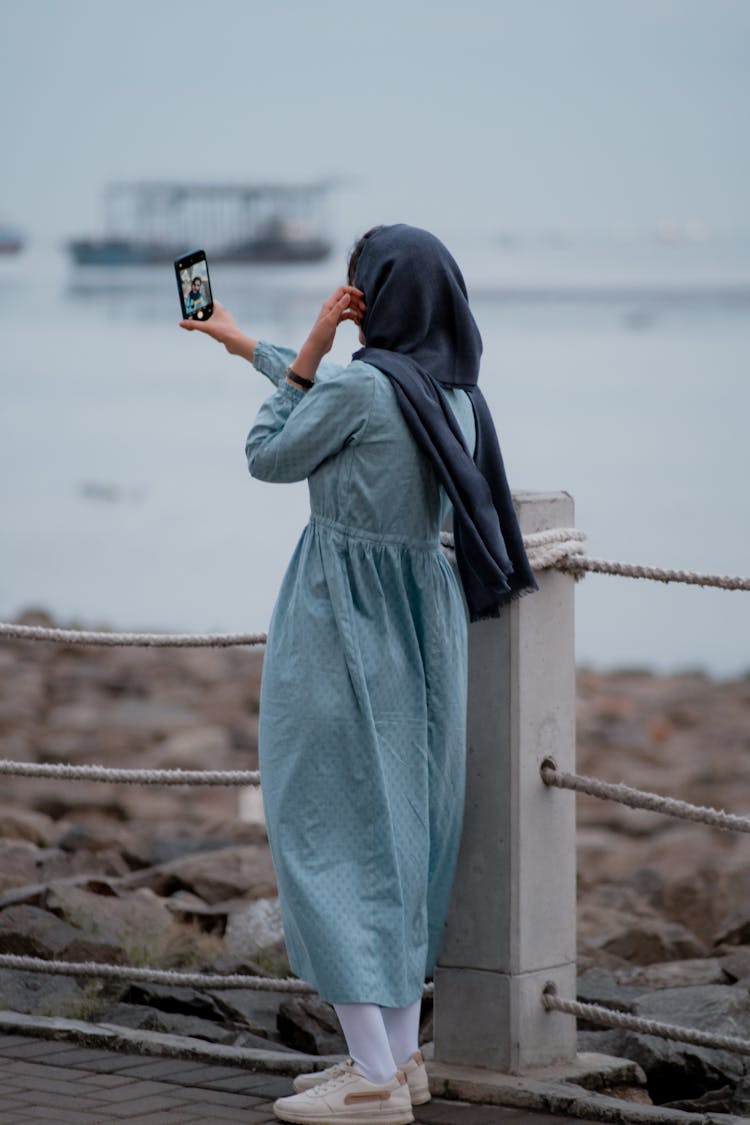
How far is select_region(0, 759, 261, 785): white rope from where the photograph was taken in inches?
183

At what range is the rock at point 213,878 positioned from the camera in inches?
267

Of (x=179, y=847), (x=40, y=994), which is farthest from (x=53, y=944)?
A: (x=179, y=847)

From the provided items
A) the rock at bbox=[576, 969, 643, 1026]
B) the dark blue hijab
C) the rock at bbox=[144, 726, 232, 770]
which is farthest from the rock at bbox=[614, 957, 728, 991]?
the rock at bbox=[144, 726, 232, 770]

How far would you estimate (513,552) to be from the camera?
4031mm

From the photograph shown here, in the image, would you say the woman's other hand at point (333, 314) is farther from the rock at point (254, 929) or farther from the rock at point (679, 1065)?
the rock at point (254, 929)

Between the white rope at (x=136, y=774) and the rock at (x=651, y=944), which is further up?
the white rope at (x=136, y=774)

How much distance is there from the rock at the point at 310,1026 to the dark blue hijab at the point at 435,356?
4.71 ft

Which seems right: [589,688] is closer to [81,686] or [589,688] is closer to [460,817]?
[81,686]

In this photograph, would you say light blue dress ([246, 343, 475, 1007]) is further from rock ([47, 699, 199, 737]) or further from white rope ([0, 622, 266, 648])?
rock ([47, 699, 199, 737])

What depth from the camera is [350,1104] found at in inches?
152

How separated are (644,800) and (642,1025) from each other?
46cm

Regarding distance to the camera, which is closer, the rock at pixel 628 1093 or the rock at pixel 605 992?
the rock at pixel 628 1093

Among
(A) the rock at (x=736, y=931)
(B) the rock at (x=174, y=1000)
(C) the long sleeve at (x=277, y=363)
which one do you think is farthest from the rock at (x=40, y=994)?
(A) the rock at (x=736, y=931)

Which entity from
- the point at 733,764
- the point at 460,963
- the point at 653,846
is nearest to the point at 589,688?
the point at 733,764
